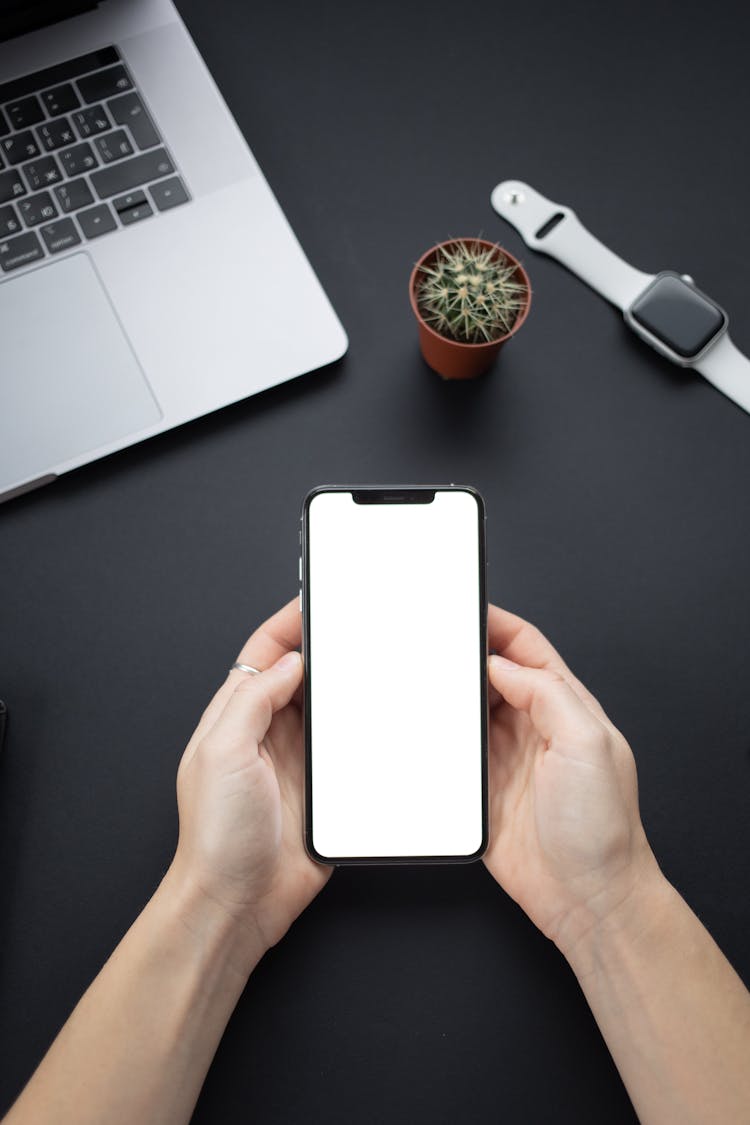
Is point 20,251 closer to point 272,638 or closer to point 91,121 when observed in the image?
point 91,121

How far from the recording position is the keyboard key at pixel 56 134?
77cm

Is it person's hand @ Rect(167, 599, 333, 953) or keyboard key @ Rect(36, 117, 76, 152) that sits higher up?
keyboard key @ Rect(36, 117, 76, 152)

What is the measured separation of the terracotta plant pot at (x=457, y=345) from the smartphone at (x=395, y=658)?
13 cm

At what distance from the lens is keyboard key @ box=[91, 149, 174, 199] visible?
78 centimetres

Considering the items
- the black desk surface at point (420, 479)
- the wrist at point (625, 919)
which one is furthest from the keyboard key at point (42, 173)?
the wrist at point (625, 919)

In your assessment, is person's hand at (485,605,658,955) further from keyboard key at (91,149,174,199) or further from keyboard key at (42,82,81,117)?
keyboard key at (42,82,81,117)

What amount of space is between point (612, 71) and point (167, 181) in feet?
1.70

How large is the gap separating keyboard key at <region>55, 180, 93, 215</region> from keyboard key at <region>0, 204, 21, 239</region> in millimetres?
46

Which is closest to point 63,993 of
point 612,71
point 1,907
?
point 1,907

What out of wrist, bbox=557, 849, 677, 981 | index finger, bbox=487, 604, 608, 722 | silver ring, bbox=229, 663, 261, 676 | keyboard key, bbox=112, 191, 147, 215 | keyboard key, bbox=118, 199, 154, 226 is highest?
keyboard key, bbox=112, 191, 147, 215

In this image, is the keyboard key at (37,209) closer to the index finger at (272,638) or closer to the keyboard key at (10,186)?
the keyboard key at (10,186)

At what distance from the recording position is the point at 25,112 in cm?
77

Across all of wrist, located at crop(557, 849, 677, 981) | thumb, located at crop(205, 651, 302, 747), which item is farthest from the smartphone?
wrist, located at crop(557, 849, 677, 981)

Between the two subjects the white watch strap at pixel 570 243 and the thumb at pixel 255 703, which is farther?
the white watch strap at pixel 570 243
